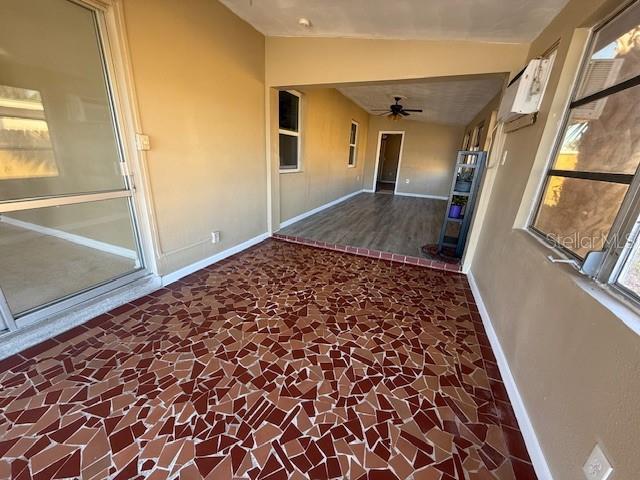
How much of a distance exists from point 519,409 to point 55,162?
3.57 meters

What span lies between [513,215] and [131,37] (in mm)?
3168

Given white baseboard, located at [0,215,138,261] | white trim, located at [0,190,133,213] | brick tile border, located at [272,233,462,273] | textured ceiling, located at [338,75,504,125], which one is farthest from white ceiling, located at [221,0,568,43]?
white baseboard, located at [0,215,138,261]

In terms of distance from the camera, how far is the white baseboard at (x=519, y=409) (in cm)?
111

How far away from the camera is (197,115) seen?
2.52 metres

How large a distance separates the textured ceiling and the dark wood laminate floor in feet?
6.59

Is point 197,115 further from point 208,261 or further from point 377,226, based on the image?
point 377,226

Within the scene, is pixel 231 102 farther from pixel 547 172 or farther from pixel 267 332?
pixel 547 172

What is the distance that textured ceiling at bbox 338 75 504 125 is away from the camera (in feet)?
12.1

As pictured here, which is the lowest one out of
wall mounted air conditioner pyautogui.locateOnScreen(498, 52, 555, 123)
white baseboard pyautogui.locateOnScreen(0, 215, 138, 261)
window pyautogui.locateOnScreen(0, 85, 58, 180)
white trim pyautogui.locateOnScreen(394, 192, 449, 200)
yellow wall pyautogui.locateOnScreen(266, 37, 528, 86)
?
white trim pyautogui.locateOnScreen(394, 192, 449, 200)

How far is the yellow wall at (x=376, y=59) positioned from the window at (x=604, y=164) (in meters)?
1.01

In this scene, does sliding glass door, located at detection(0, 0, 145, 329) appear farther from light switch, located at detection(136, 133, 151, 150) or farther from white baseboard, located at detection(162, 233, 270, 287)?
white baseboard, located at detection(162, 233, 270, 287)

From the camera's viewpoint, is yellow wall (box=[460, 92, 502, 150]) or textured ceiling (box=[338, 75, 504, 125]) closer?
yellow wall (box=[460, 92, 502, 150])

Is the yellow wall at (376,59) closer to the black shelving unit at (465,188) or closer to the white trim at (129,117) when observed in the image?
the black shelving unit at (465,188)

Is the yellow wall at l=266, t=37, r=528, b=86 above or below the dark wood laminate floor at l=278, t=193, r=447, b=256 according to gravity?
above
